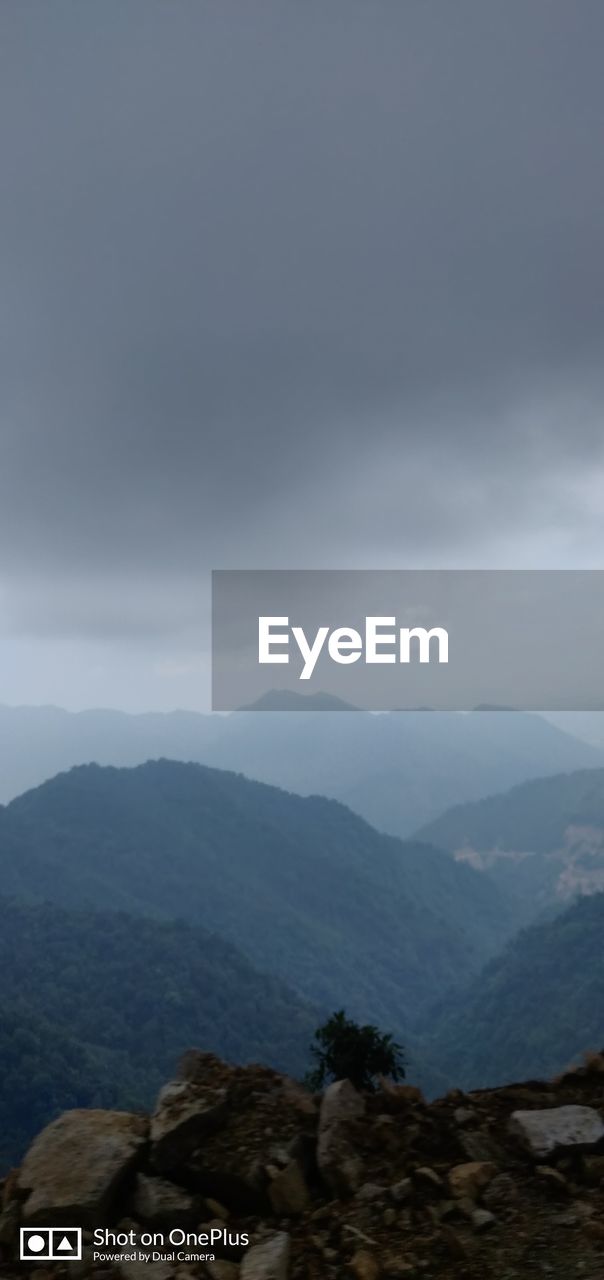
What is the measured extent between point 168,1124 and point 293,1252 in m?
2.54

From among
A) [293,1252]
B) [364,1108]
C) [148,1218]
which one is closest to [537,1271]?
[293,1252]

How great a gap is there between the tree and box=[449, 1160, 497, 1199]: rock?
2440 centimetres

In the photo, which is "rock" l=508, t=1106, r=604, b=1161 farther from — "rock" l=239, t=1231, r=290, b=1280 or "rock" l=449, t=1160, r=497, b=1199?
"rock" l=239, t=1231, r=290, b=1280

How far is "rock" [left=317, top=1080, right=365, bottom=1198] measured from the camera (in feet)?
34.5

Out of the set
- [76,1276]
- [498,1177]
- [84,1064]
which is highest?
[498,1177]

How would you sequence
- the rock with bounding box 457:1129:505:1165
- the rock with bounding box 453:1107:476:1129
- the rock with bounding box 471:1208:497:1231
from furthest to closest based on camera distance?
the rock with bounding box 453:1107:476:1129 < the rock with bounding box 457:1129:505:1165 < the rock with bounding box 471:1208:497:1231

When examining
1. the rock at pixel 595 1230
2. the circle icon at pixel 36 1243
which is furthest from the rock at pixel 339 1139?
the circle icon at pixel 36 1243

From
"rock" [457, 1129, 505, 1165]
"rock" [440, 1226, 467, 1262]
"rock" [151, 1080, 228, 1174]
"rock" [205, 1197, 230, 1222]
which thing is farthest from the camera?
"rock" [151, 1080, 228, 1174]

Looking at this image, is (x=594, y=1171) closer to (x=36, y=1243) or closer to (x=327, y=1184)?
(x=327, y=1184)

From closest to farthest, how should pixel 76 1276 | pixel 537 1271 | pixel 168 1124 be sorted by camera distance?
pixel 537 1271, pixel 76 1276, pixel 168 1124

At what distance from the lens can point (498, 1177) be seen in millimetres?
10422

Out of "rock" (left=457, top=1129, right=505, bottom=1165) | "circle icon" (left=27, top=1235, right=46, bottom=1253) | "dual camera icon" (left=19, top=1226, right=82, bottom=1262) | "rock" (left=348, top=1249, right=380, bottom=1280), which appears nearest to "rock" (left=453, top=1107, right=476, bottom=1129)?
"rock" (left=457, top=1129, right=505, bottom=1165)

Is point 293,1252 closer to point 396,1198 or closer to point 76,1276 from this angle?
point 396,1198

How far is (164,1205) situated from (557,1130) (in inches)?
212
